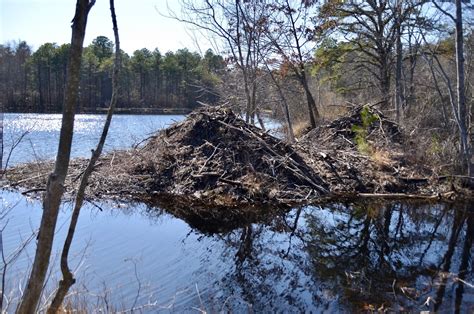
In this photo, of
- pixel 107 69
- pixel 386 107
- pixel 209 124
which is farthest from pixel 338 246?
pixel 107 69

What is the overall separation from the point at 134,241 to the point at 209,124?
538cm

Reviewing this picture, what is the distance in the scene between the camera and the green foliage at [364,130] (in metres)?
12.6

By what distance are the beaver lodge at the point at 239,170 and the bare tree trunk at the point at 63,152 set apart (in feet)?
25.9

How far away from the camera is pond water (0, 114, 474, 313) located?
5.20 meters

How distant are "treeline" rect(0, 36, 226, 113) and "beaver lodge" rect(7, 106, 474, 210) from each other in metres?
33.4

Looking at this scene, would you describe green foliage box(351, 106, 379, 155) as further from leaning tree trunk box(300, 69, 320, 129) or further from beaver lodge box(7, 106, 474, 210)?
leaning tree trunk box(300, 69, 320, 129)

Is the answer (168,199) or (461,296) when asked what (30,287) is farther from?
(168,199)

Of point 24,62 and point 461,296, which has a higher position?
point 24,62

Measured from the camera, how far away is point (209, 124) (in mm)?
12195

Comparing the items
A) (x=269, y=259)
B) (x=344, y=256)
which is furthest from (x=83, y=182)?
(x=344, y=256)

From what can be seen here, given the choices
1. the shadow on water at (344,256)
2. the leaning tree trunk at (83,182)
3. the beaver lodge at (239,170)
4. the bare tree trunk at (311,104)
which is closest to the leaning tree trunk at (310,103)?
the bare tree trunk at (311,104)

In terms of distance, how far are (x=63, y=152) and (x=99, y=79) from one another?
186 ft

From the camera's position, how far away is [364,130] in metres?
13.4

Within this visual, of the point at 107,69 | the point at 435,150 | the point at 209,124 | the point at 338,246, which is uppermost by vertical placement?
the point at 107,69
